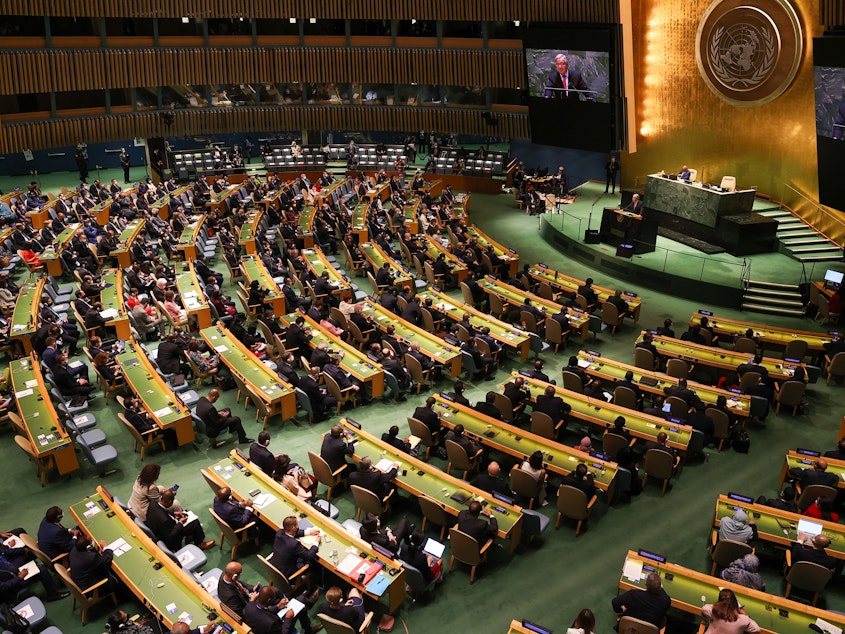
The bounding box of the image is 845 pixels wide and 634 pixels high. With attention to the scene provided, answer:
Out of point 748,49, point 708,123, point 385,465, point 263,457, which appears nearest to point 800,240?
point 708,123

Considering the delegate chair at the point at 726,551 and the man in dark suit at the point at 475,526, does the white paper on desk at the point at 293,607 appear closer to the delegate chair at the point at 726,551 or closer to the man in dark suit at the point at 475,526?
the man in dark suit at the point at 475,526

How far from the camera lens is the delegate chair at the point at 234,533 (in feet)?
30.0

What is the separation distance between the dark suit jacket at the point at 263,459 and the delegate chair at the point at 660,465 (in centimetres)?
589

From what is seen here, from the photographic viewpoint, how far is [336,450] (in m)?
10.5

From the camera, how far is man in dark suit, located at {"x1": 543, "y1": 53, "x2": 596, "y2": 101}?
74.6 feet

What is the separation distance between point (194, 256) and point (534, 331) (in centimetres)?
1077

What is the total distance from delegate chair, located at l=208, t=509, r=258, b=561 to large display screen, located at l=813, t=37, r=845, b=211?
1639cm

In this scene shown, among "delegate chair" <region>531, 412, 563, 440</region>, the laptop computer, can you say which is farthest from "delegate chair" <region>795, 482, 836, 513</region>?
the laptop computer

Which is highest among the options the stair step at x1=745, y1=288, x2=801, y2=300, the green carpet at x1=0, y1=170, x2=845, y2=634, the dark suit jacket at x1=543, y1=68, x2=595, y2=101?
the dark suit jacket at x1=543, y1=68, x2=595, y2=101

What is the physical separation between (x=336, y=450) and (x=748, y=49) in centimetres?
1918

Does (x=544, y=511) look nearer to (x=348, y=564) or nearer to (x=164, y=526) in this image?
(x=348, y=564)

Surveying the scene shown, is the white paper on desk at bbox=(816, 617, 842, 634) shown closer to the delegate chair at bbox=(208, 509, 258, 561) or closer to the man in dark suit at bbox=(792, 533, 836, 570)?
the man in dark suit at bbox=(792, 533, 836, 570)

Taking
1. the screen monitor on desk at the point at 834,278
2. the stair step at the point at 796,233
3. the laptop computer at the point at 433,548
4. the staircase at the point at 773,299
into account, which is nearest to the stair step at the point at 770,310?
the staircase at the point at 773,299

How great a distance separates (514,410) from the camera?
40.5ft
